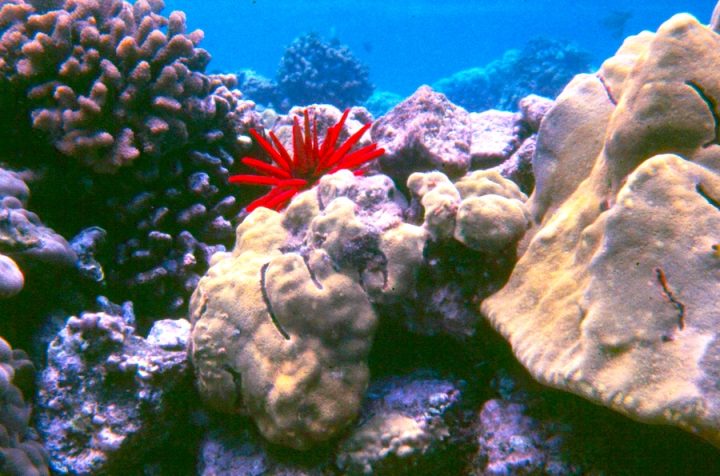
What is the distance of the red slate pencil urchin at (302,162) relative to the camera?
3037 mm

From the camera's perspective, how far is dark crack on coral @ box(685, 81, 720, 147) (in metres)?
1.93

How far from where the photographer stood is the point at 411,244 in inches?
93.7

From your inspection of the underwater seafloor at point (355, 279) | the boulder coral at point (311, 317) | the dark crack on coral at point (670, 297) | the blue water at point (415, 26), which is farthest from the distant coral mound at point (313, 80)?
the blue water at point (415, 26)

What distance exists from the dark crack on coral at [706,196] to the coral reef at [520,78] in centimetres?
1590

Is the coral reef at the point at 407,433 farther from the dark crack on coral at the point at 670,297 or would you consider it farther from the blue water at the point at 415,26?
the blue water at the point at 415,26

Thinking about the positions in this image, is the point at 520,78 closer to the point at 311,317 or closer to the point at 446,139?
the point at 446,139

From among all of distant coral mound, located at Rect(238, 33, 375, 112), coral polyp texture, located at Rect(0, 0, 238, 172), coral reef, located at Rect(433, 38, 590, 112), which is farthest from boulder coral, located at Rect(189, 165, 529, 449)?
coral reef, located at Rect(433, 38, 590, 112)

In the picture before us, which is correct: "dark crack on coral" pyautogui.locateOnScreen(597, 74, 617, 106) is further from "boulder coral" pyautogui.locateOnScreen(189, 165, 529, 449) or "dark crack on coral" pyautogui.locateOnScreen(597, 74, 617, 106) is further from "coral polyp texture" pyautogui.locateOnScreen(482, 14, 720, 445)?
"boulder coral" pyautogui.locateOnScreen(189, 165, 529, 449)

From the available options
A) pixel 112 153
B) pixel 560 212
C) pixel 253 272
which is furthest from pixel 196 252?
pixel 560 212

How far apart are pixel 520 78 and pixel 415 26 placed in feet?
200

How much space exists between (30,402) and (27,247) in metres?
0.84

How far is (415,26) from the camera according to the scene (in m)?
74.1

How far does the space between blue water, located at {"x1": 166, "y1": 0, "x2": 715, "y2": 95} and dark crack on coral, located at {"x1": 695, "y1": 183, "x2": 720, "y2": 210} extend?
38638 mm

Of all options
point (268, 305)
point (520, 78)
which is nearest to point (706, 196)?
point (268, 305)
